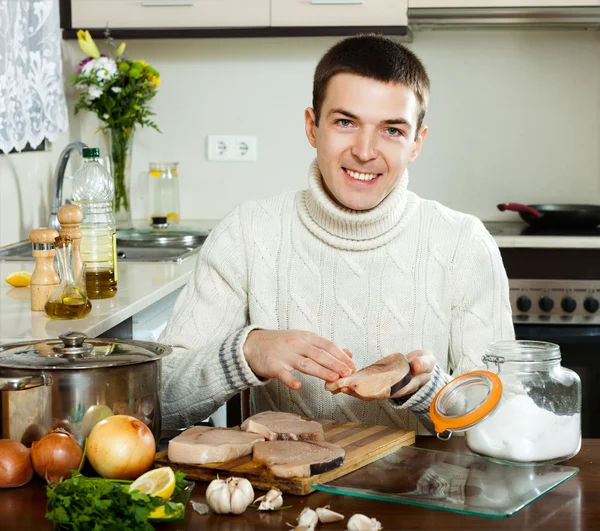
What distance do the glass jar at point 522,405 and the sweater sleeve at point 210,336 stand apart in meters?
0.36

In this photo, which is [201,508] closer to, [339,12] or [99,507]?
[99,507]

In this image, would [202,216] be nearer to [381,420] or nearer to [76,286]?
[76,286]

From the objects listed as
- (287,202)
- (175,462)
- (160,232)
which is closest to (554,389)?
(175,462)

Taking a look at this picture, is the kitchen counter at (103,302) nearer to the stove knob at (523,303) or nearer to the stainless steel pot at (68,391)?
the stainless steel pot at (68,391)

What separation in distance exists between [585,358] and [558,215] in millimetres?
458

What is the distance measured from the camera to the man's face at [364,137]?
1.56 metres

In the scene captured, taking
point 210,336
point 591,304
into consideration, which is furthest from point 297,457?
point 591,304

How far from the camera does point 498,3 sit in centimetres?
295

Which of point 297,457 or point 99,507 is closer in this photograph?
point 99,507

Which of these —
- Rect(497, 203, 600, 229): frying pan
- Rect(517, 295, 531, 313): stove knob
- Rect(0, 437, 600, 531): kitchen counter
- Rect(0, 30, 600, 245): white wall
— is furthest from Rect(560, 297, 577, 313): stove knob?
Rect(0, 437, 600, 531): kitchen counter

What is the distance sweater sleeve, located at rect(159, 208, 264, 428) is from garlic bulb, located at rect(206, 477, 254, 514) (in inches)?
14.8

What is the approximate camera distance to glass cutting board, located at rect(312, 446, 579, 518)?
101 cm

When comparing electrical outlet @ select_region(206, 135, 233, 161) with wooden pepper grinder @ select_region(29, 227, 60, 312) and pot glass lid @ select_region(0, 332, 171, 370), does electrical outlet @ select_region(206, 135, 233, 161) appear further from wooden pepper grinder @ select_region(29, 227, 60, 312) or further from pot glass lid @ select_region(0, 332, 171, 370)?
pot glass lid @ select_region(0, 332, 171, 370)

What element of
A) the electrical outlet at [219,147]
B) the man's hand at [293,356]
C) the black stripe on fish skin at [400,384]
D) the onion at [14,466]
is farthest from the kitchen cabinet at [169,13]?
the onion at [14,466]
